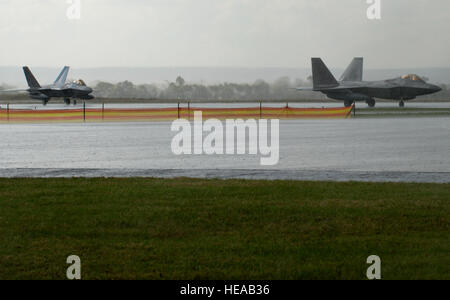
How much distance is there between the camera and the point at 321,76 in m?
73.8

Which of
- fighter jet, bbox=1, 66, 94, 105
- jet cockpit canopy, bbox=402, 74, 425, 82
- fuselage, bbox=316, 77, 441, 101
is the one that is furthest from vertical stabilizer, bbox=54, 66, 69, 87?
jet cockpit canopy, bbox=402, 74, 425, 82

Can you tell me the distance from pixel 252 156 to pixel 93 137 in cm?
940

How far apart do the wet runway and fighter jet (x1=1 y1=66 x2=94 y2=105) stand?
50.3 meters

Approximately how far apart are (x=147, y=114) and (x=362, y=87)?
1258 inches

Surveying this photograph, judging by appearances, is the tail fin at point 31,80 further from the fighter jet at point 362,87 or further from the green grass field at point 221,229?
the green grass field at point 221,229

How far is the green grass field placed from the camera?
22.1ft

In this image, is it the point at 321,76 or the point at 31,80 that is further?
the point at 31,80

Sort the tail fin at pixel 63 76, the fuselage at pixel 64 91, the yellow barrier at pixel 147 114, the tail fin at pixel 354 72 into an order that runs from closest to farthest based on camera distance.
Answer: the yellow barrier at pixel 147 114 → the fuselage at pixel 64 91 → the tail fin at pixel 354 72 → the tail fin at pixel 63 76

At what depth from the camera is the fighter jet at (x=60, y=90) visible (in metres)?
75.3

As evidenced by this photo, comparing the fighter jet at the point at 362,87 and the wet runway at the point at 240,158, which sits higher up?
the fighter jet at the point at 362,87

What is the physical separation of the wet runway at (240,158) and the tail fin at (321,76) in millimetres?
46637
